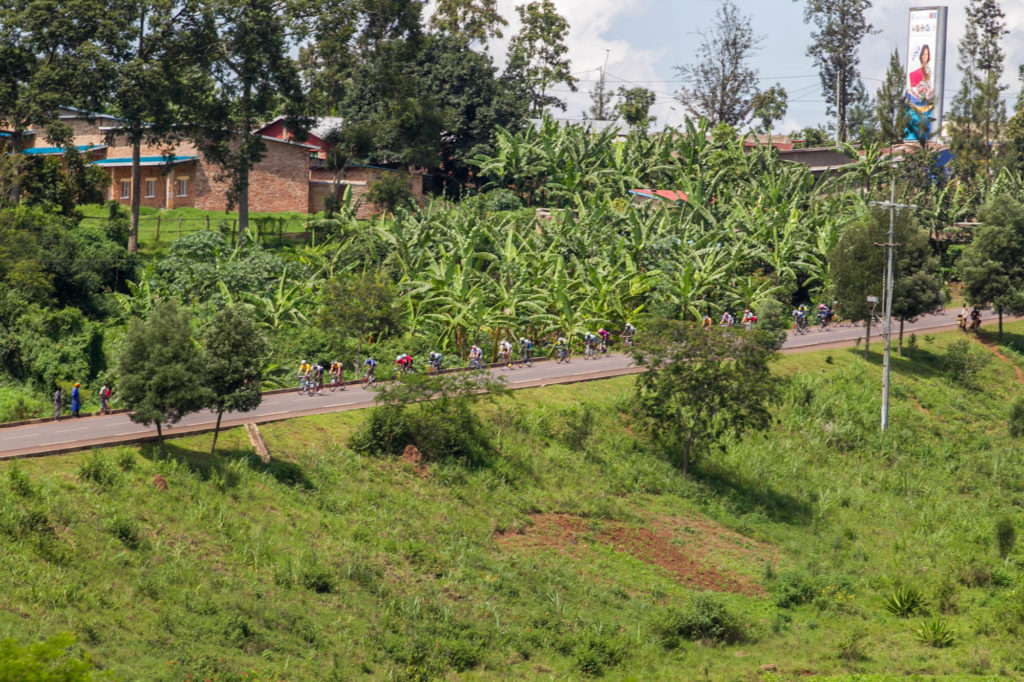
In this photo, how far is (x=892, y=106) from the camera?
256 ft

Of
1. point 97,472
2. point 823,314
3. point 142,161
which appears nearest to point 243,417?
point 97,472

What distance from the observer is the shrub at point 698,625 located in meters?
27.4

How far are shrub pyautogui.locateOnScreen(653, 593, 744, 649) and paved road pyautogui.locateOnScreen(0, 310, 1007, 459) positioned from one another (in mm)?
13036

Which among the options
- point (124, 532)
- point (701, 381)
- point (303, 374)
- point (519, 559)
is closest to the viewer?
point (124, 532)

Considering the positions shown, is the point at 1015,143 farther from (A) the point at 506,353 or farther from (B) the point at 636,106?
(A) the point at 506,353

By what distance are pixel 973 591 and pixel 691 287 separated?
2252cm

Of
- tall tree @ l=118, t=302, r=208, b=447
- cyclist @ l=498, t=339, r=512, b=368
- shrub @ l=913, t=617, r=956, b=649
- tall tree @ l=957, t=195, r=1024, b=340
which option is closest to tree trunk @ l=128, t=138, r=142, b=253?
cyclist @ l=498, t=339, r=512, b=368

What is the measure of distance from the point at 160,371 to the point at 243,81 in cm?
2932

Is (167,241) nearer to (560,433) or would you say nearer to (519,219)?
(519,219)

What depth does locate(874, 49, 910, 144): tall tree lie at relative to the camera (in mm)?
77000

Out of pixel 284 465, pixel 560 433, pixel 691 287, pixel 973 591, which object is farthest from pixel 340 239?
pixel 973 591

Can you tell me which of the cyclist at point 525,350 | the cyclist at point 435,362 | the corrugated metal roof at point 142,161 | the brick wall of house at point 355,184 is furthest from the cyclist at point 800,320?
the corrugated metal roof at point 142,161

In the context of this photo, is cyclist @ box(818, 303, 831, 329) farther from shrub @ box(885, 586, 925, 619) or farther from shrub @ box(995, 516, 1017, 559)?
shrub @ box(885, 586, 925, 619)

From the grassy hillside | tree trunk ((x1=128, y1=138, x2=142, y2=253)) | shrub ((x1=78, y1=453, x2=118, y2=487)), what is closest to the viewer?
the grassy hillside
